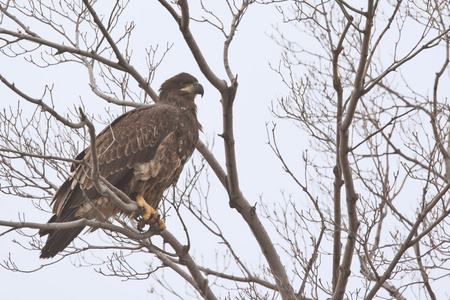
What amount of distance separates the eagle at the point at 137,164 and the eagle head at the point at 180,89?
0.32 meters

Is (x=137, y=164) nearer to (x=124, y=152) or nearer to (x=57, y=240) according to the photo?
(x=124, y=152)

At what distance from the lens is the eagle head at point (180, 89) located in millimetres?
6551

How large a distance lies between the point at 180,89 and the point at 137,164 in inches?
47.9

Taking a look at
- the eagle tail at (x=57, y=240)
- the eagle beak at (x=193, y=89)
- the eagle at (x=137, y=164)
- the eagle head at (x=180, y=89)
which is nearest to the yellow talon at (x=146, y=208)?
the eagle at (x=137, y=164)

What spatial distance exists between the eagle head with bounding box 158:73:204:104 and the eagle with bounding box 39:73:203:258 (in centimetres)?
32

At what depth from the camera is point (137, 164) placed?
5.79 m

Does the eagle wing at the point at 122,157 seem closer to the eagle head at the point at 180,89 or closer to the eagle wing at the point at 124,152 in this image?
the eagle wing at the point at 124,152

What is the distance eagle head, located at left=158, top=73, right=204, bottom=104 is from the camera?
21.5ft

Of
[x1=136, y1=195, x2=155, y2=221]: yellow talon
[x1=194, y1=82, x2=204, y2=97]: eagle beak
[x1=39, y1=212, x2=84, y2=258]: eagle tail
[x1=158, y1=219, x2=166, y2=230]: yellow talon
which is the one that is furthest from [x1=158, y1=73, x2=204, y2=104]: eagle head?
[x1=39, y1=212, x2=84, y2=258]: eagle tail

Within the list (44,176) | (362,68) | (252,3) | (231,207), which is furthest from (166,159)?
(362,68)

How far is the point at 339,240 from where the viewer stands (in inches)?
216

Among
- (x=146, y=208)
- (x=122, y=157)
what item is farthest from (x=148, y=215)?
(x=122, y=157)

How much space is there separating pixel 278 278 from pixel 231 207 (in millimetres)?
813

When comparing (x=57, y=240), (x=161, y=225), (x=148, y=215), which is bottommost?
(x=57, y=240)
